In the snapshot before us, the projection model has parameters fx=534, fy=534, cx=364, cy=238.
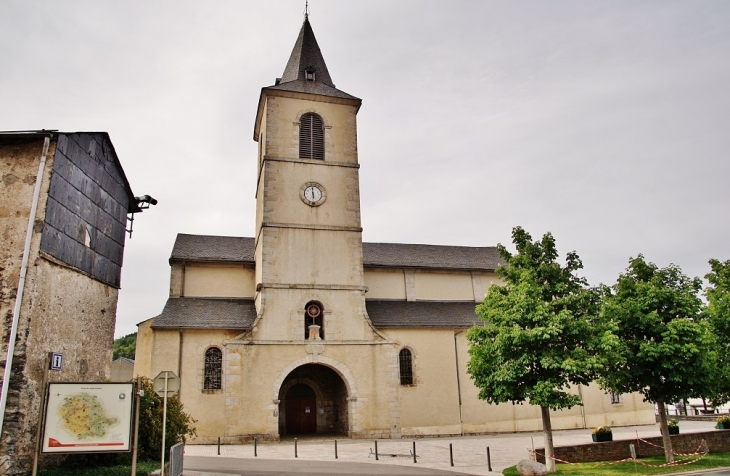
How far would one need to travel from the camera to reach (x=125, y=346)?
2667 inches

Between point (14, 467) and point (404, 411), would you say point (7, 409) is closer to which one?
point (14, 467)

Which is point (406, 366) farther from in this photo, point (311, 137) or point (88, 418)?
point (88, 418)

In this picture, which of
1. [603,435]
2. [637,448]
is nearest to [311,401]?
[603,435]

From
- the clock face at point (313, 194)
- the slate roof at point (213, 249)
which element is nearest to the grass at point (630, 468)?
the clock face at point (313, 194)

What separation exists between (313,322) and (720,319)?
15.9 metres

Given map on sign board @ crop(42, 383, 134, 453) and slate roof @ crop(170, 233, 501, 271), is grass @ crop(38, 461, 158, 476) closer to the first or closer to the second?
map on sign board @ crop(42, 383, 134, 453)

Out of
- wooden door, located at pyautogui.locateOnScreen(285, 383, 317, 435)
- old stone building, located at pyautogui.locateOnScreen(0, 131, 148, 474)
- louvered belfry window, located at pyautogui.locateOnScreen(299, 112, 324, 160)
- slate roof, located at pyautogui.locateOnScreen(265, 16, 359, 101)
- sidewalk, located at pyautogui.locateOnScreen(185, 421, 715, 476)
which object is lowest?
sidewalk, located at pyautogui.locateOnScreen(185, 421, 715, 476)

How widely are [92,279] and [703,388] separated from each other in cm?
1832

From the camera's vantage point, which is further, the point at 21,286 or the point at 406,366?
the point at 406,366

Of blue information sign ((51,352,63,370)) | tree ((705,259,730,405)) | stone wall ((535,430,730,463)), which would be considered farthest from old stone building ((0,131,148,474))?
tree ((705,259,730,405))

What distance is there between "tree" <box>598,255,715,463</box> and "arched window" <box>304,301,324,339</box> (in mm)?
12448

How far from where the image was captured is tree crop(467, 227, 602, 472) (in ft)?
49.4

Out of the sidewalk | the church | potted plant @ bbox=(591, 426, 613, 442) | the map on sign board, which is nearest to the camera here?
the map on sign board

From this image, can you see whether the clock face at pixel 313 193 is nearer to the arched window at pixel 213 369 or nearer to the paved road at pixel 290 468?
the arched window at pixel 213 369
